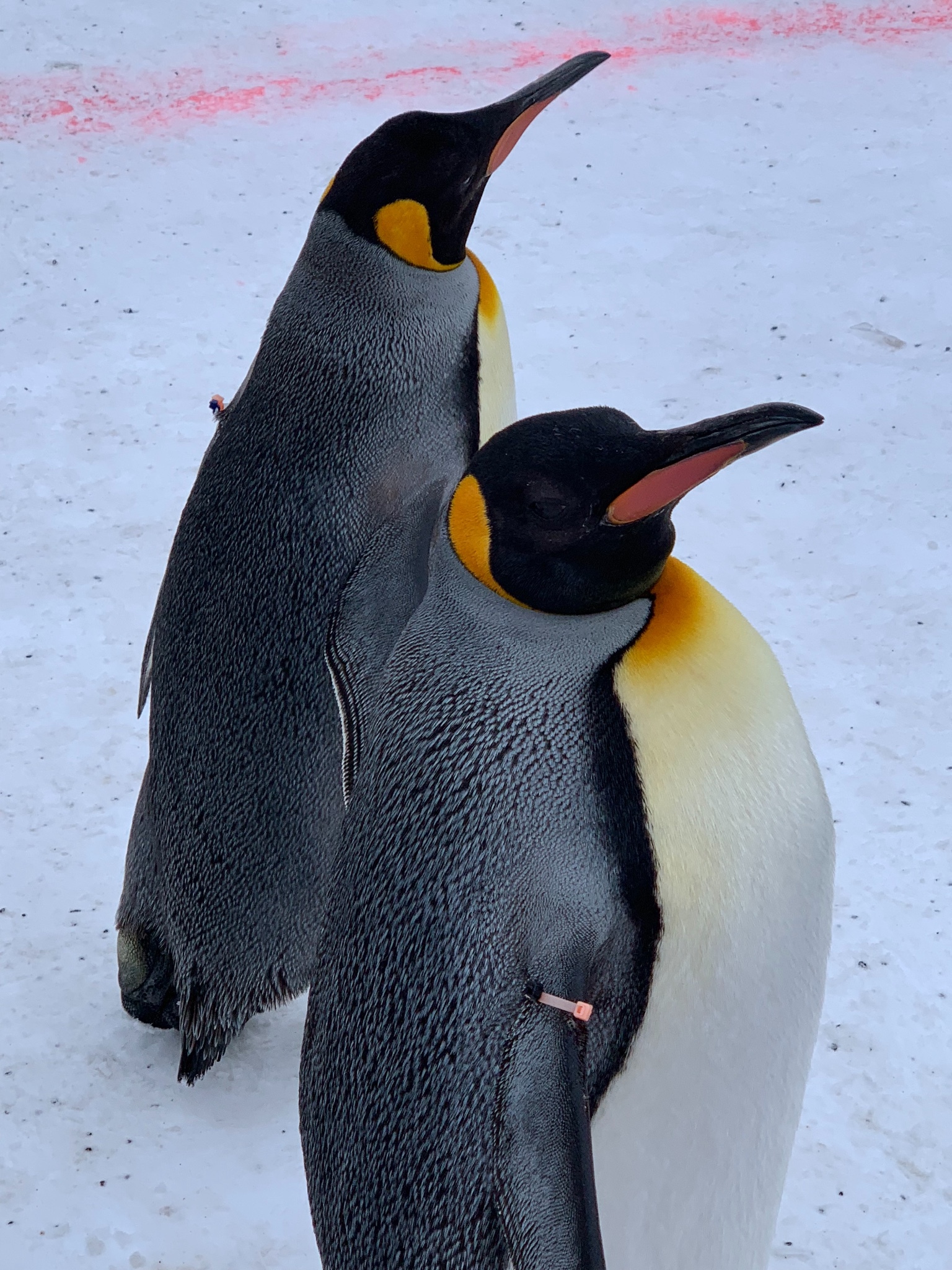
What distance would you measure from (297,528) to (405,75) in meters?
3.09

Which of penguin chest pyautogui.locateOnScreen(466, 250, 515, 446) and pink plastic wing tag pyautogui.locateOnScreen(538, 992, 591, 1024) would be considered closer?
pink plastic wing tag pyautogui.locateOnScreen(538, 992, 591, 1024)

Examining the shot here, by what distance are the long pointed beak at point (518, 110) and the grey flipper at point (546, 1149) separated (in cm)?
111

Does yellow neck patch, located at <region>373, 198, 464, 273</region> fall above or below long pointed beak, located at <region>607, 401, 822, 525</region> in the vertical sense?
above

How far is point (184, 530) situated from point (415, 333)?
38 cm

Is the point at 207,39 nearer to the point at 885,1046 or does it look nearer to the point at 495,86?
the point at 495,86

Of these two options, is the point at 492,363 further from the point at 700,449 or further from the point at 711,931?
the point at 711,931

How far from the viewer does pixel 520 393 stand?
3033 mm

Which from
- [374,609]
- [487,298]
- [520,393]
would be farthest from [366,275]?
[520,393]

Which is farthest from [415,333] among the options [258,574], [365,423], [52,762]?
[52,762]

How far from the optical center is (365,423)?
163 centimetres

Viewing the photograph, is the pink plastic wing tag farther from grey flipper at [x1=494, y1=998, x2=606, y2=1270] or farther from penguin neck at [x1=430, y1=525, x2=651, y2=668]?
penguin neck at [x1=430, y1=525, x2=651, y2=668]

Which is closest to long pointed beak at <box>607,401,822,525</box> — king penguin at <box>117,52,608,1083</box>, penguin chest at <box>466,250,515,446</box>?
king penguin at <box>117,52,608,1083</box>

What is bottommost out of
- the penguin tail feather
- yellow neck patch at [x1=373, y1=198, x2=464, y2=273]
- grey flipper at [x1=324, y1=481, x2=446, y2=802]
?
the penguin tail feather

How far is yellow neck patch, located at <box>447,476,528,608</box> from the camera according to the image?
1145 mm
